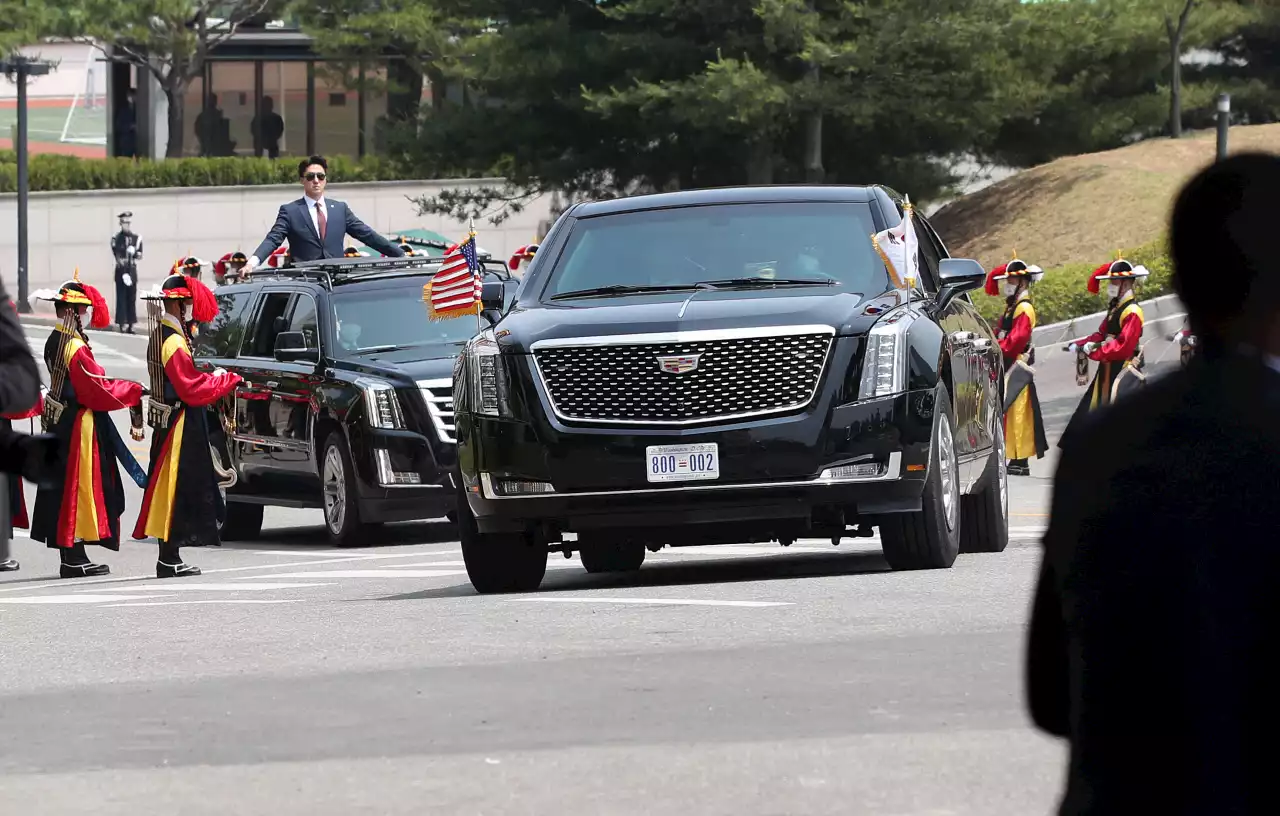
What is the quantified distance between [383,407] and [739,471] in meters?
6.08

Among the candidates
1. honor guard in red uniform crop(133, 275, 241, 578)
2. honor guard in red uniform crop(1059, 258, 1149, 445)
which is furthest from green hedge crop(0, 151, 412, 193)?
honor guard in red uniform crop(133, 275, 241, 578)

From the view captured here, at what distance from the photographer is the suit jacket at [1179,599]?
318 centimetres

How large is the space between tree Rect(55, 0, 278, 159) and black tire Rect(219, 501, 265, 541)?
34.7 m

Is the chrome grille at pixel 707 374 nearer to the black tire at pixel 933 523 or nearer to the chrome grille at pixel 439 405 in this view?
the black tire at pixel 933 523

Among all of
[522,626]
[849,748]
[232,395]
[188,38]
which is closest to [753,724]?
[849,748]

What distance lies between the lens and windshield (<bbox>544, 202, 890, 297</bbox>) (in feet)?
39.6

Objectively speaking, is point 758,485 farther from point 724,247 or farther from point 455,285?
point 455,285

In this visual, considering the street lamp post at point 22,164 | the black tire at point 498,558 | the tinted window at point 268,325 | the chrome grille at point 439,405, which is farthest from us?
the street lamp post at point 22,164

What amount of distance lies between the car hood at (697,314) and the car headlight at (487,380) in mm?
80

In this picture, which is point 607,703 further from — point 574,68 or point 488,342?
point 574,68

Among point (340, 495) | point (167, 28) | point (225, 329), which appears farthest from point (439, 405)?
point (167, 28)

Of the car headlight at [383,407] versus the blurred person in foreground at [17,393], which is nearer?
the blurred person in foreground at [17,393]

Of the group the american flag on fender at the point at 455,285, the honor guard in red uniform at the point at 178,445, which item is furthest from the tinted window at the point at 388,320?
the honor guard in red uniform at the point at 178,445

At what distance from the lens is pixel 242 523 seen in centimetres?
1922
